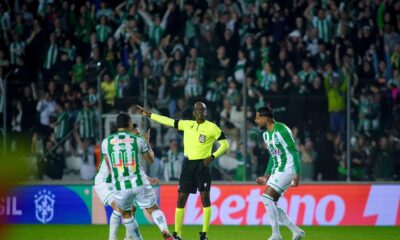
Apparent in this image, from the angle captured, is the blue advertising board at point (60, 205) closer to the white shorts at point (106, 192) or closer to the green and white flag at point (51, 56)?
the green and white flag at point (51, 56)

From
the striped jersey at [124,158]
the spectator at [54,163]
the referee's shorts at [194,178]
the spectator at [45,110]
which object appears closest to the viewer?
the striped jersey at [124,158]

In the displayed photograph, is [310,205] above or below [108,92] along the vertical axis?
below

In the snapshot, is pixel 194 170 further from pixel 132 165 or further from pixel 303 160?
pixel 303 160

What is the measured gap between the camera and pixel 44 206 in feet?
48.1

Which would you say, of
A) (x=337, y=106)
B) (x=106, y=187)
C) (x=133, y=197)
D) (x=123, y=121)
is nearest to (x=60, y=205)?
(x=106, y=187)

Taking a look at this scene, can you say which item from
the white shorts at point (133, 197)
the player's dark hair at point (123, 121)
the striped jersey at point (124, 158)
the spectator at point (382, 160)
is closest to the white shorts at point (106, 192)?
the white shorts at point (133, 197)

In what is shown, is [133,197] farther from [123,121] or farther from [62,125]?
[62,125]

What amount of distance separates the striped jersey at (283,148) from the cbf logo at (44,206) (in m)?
6.30

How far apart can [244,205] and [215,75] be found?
9.00 feet

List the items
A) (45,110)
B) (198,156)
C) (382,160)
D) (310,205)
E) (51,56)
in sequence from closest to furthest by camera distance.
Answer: (198,156) → (310,205) → (382,160) → (45,110) → (51,56)

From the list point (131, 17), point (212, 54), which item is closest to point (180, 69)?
point (212, 54)

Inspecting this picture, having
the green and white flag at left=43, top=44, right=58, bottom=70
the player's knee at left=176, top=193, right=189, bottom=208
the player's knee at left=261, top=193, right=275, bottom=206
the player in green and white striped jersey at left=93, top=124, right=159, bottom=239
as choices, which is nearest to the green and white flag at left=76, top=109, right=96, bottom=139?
the green and white flag at left=43, top=44, right=58, bottom=70

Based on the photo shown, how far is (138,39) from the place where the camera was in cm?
1805

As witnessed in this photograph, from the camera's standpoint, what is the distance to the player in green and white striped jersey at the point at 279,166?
9.67 meters
